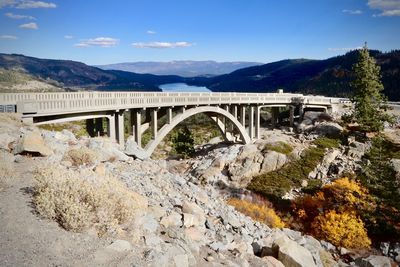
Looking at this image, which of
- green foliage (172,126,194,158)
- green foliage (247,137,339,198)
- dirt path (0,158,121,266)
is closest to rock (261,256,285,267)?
dirt path (0,158,121,266)

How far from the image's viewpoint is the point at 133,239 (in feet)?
32.1

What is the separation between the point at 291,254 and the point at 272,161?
3299cm

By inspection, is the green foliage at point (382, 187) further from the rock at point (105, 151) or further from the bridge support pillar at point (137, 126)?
the rock at point (105, 151)

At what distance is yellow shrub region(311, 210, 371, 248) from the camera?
93.0ft

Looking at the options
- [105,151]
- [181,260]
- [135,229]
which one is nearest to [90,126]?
[105,151]

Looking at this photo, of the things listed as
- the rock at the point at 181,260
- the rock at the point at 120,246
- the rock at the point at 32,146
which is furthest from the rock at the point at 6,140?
the rock at the point at 181,260

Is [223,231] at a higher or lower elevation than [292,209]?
higher

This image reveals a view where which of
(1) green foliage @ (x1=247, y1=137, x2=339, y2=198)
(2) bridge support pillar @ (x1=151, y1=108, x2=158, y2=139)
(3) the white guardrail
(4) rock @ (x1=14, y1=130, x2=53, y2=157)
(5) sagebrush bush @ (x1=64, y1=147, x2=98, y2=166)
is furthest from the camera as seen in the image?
(1) green foliage @ (x1=247, y1=137, x2=339, y2=198)

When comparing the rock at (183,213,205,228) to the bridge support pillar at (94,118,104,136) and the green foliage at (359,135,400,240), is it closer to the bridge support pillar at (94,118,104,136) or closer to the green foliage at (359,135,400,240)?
the bridge support pillar at (94,118,104,136)

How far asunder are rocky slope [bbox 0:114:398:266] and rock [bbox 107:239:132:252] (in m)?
0.03

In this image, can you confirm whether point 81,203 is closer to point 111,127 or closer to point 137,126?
point 111,127

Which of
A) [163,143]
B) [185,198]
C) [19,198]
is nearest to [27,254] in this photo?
[19,198]

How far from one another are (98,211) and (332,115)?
59189mm

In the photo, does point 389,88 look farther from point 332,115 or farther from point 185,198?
point 185,198
